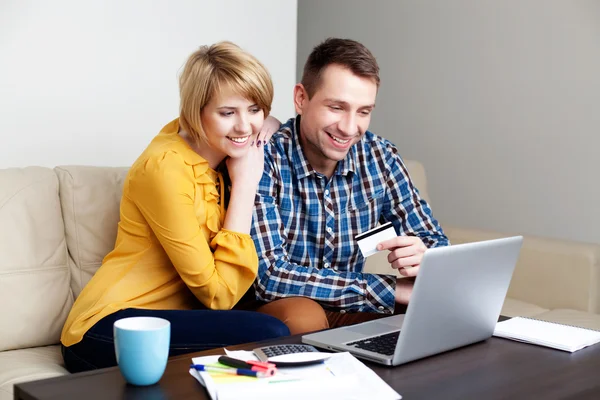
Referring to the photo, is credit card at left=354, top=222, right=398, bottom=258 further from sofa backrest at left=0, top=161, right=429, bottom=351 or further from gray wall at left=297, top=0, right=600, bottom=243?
gray wall at left=297, top=0, right=600, bottom=243

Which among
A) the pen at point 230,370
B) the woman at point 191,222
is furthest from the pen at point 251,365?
the woman at point 191,222

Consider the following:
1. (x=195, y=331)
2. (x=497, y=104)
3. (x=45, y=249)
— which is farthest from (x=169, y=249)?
(x=497, y=104)

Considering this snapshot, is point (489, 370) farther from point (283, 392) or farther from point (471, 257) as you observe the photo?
point (283, 392)

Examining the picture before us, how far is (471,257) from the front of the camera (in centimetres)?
134

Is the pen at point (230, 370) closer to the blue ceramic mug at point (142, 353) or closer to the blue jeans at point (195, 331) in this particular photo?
the blue ceramic mug at point (142, 353)

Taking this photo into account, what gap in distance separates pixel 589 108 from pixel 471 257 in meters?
2.37

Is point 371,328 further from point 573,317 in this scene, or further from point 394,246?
point 573,317

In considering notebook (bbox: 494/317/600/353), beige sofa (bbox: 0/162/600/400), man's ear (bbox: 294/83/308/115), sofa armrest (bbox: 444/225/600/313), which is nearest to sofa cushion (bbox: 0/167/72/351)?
beige sofa (bbox: 0/162/600/400)

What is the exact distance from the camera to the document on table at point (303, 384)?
3.60 feet

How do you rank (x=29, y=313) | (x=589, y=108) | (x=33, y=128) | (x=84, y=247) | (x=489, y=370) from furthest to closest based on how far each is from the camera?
(x=589, y=108) → (x=33, y=128) → (x=84, y=247) → (x=29, y=313) → (x=489, y=370)

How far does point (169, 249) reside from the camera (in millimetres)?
1729

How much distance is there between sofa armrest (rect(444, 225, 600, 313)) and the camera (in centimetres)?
261

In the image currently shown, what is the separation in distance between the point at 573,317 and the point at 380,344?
1324mm

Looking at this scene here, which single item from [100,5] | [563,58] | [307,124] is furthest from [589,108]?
[100,5]
